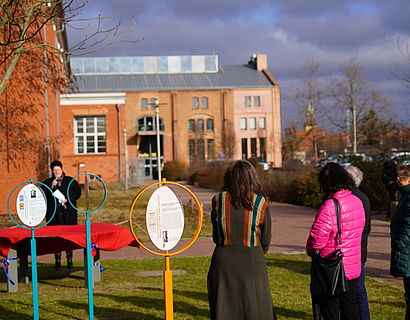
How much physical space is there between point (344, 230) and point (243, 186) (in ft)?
3.78

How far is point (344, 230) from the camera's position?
557 cm

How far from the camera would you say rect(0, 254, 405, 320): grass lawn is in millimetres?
7684

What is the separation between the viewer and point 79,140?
6269cm

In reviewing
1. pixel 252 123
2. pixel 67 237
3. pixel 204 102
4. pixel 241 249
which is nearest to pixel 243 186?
pixel 241 249

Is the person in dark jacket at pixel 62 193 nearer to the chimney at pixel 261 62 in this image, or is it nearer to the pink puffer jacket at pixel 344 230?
the pink puffer jacket at pixel 344 230

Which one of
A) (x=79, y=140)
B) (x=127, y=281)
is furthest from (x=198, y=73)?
(x=127, y=281)

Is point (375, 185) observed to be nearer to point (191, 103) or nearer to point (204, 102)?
point (191, 103)

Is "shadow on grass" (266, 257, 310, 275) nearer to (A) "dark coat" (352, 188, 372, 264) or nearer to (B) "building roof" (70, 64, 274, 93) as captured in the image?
(A) "dark coat" (352, 188, 372, 264)

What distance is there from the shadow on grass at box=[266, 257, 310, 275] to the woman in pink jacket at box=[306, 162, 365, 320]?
461cm

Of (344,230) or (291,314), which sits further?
(291,314)

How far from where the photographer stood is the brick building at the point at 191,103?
7625 centimetres

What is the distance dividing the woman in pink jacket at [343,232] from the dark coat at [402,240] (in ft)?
1.39

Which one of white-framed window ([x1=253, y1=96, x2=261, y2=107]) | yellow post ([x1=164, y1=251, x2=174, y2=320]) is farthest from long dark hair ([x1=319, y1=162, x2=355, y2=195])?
white-framed window ([x1=253, y1=96, x2=261, y2=107])

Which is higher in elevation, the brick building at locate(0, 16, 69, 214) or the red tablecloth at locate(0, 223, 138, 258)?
the brick building at locate(0, 16, 69, 214)
